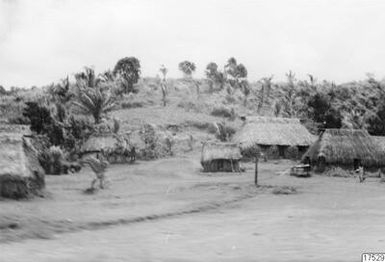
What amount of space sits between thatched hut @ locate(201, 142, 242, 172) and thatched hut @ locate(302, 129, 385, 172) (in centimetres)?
470

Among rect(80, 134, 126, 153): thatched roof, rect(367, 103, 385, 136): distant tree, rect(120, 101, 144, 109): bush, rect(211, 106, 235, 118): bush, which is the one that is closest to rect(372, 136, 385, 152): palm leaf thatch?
rect(367, 103, 385, 136): distant tree

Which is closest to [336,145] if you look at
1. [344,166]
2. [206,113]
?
[344,166]

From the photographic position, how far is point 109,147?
118ft

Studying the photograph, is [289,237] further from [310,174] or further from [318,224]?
[310,174]

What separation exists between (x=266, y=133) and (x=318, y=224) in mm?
28424

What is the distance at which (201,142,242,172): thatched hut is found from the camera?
3388cm

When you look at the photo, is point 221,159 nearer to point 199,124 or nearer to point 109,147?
point 109,147

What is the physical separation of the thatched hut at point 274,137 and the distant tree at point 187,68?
37988 mm

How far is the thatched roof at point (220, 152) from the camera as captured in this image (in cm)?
3388

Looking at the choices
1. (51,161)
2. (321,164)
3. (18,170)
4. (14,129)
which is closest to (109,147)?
(51,161)

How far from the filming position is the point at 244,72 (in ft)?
238

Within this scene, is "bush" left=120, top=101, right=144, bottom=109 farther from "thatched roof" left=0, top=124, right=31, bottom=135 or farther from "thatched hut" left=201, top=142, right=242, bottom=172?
"thatched roof" left=0, top=124, right=31, bottom=135

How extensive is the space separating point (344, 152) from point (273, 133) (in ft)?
32.5

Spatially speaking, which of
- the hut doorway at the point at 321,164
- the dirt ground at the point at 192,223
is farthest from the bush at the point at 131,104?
the dirt ground at the point at 192,223
